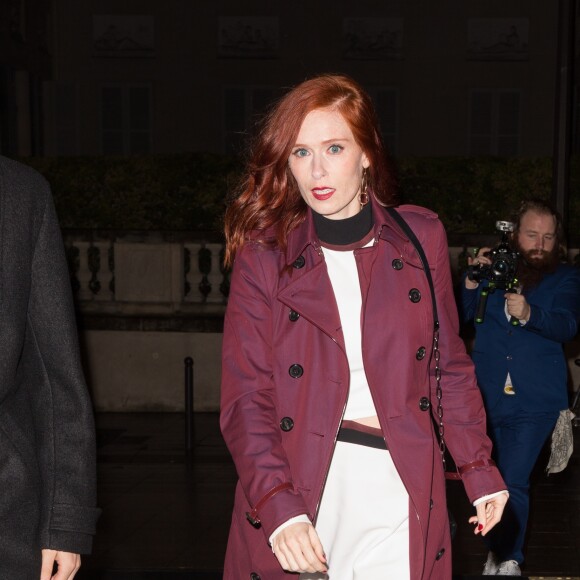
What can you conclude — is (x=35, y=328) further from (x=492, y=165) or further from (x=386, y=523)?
(x=492, y=165)

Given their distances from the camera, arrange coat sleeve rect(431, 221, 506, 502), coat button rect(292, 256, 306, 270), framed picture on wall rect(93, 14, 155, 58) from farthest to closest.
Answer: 1. framed picture on wall rect(93, 14, 155, 58)
2. coat sleeve rect(431, 221, 506, 502)
3. coat button rect(292, 256, 306, 270)

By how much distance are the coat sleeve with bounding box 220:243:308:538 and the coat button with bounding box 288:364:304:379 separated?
6 cm

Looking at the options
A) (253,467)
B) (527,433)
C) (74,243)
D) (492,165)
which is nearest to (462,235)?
(492,165)

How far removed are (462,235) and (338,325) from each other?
9.81m

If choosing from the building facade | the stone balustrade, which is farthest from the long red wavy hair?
the building facade

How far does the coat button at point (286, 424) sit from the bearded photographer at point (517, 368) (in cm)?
293

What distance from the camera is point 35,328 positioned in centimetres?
275

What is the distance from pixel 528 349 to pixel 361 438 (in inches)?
120

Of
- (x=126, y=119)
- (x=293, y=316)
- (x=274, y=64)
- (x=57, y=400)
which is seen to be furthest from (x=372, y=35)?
(x=57, y=400)

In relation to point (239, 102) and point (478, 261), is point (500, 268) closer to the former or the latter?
point (478, 261)

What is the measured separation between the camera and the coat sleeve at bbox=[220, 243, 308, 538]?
3.21 metres

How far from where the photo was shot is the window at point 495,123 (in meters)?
20.5

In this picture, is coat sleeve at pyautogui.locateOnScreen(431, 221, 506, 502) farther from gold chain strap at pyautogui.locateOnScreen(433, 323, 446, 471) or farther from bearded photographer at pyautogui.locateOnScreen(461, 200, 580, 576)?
bearded photographer at pyautogui.locateOnScreen(461, 200, 580, 576)

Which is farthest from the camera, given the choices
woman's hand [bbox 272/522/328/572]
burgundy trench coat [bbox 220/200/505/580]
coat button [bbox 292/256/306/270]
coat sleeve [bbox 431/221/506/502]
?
coat sleeve [bbox 431/221/506/502]
